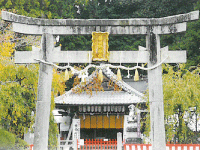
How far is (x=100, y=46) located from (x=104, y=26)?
538 mm

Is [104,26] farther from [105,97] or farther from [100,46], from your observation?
[105,97]

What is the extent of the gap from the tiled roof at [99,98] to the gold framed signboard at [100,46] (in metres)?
8.32

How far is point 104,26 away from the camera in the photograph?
29.0 ft

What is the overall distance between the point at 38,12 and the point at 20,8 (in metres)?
1.28

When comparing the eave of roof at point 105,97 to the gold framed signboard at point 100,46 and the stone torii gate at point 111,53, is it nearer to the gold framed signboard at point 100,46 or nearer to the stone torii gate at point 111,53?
the stone torii gate at point 111,53

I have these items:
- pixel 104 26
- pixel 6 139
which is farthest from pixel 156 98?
Result: pixel 6 139

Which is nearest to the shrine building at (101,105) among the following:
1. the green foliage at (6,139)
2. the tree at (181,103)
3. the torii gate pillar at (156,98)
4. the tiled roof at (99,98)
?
the tiled roof at (99,98)

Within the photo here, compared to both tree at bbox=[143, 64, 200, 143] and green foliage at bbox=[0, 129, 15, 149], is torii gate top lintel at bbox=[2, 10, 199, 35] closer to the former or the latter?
green foliage at bbox=[0, 129, 15, 149]

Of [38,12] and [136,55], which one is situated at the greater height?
[38,12]

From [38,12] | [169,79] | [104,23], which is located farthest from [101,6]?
[104,23]

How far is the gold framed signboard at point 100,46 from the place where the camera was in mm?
8727

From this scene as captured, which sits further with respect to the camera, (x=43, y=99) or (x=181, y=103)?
(x=181, y=103)

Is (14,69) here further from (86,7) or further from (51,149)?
(86,7)

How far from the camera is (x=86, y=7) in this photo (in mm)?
28297
